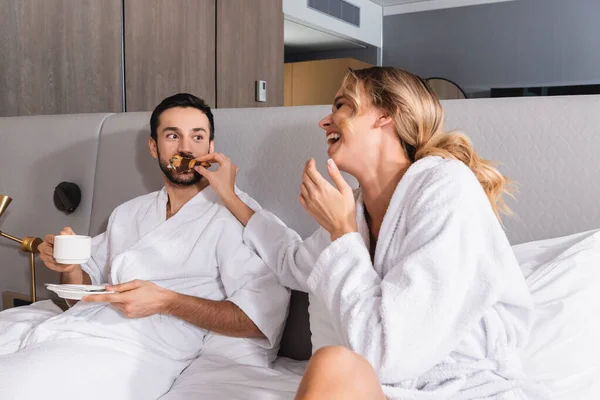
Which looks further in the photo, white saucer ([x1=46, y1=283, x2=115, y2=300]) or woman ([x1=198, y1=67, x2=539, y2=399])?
white saucer ([x1=46, y1=283, x2=115, y2=300])

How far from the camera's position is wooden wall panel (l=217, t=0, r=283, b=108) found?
3771 mm

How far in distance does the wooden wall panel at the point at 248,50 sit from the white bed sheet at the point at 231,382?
2503 millimetres

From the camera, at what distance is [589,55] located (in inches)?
212

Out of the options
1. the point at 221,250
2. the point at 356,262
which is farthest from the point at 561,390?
the point at 221,250

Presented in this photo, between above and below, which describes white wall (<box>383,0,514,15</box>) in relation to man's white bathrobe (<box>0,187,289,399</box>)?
above

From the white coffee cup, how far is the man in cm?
13

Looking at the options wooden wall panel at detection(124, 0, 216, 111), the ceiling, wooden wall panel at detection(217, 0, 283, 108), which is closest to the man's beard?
wooden wall panel at detection(124, 0, 216, 111)

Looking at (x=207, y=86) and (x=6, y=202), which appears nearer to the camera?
(x=6, y=202)

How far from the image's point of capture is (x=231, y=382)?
1.34 metres

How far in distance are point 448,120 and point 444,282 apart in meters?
0.57

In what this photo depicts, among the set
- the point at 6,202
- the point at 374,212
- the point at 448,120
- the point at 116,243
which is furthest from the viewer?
the point at 6,202

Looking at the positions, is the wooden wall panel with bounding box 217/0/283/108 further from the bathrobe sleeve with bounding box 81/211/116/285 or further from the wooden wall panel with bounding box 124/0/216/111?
the bathrobe sleeve with bounding box 81/211/116/285

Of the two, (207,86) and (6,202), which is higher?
(207,86)

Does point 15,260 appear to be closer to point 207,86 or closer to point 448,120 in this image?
point 448,120
